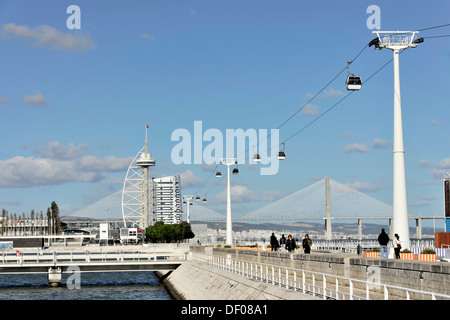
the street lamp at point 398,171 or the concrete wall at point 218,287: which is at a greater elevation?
the street lamp at point 398,171

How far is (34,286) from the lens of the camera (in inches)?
3127

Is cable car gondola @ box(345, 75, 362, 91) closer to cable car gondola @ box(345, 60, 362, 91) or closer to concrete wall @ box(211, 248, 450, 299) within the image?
cable car gondola @ box(345, 60, 362, 91)

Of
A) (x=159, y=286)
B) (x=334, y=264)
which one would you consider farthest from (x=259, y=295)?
(x=159, y=286)

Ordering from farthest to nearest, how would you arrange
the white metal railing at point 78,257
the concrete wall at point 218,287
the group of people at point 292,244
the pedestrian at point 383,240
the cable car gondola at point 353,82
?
the white metal railing at point 78,257 < the group of people at point 292,244 < the pedestrian at point 383,240 < the cable car gondola at point 353,82 < the concrete wall at point 218,287

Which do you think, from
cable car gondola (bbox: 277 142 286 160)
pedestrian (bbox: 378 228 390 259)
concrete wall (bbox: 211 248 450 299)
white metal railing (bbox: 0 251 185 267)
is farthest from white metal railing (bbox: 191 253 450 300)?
white metal railing (bbox: 0 251 185 267)

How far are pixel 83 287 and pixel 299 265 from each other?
46.3 meters

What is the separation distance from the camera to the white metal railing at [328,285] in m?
19.1

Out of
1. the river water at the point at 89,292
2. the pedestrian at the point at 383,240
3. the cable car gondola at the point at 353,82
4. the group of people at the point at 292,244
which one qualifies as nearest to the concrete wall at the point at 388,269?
the group of people at the point at 292,244

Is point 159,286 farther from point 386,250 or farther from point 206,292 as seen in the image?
point 386,250

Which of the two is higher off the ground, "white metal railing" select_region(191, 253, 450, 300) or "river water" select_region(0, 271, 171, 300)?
"white metal railing" select_region(191, 253, 450, 300)

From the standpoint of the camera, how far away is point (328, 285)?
98.8 ft

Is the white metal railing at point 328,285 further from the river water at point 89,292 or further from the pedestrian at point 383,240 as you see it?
the river water at point 89,292

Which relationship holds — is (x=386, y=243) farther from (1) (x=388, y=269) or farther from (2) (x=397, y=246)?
(1) (x=388, y=269)

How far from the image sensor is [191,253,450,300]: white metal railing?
19.1m
